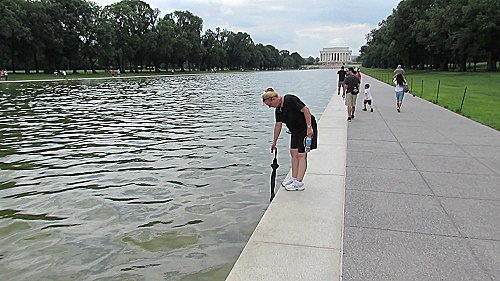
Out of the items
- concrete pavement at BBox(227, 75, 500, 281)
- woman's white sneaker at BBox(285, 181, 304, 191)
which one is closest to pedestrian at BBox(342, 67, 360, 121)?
concrete pavement at BBox(227, 75, 500, 281)

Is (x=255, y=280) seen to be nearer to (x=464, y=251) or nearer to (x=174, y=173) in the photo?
(x=464, y=251)

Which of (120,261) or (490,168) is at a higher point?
(490,168)

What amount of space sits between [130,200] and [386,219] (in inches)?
174

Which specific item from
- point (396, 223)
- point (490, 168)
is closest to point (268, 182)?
point (396, 223)

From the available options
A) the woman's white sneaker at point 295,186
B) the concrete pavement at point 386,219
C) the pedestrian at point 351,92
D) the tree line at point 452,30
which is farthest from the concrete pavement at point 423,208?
the tree line at point 452,30

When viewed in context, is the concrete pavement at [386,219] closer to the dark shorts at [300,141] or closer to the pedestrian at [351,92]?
the dark shorts at [300,141]

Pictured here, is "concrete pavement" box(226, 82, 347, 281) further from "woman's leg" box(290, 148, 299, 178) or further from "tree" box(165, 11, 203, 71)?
"tree" box(165, 11, 203, 71)

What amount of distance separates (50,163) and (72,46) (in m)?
74.2

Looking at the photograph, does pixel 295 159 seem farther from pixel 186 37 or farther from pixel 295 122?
pixel 186 37

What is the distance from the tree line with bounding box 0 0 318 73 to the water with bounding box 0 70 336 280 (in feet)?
189

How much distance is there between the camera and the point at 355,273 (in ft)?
12.1

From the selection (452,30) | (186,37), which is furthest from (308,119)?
(186,37)

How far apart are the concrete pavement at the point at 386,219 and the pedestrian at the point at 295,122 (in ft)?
1.04

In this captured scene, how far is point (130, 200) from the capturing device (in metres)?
6.97
